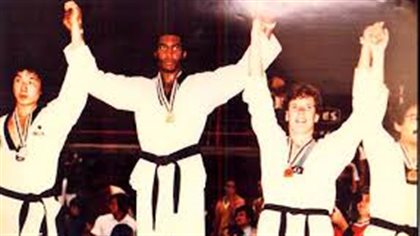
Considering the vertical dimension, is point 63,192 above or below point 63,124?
below

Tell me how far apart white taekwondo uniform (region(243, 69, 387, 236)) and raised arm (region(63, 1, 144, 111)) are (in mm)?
474

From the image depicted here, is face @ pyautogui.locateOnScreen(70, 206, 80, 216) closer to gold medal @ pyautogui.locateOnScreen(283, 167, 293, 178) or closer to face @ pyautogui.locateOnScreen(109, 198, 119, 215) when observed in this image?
face @ pyautogui.locateOnScreen(109, 198, 119, 215)

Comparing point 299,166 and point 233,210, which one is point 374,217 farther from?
point 233,210

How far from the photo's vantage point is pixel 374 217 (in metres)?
3.22

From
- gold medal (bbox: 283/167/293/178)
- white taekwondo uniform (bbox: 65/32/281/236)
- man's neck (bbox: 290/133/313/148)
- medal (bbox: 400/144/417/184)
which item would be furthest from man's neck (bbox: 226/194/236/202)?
medal (bbox: 400/144/417/184)

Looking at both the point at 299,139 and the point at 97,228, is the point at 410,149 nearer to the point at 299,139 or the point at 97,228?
the point at 299,139

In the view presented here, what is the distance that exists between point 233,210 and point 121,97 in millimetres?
656

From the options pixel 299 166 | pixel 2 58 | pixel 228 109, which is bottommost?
pixel 299 166

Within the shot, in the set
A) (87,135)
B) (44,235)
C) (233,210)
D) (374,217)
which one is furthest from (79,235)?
(374,217)

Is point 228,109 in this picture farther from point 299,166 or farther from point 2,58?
point 2,58

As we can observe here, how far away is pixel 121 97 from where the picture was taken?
3.34 m

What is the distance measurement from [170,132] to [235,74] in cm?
36

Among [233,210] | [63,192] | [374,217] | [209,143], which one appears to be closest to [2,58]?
[63,192]

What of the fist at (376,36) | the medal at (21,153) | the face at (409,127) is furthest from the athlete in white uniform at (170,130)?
the face at (409,127)
